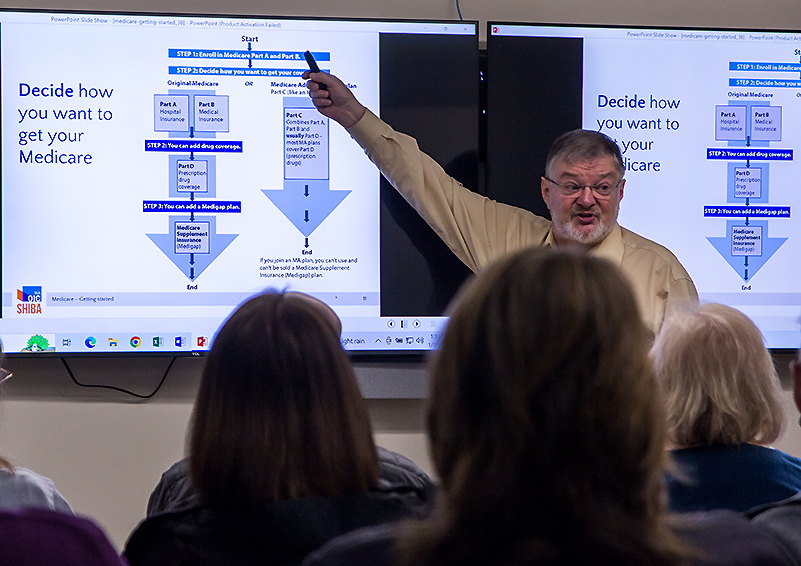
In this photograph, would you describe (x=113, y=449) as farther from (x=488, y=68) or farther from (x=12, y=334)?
(x=488, y=68)

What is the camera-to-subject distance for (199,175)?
273 centimetres

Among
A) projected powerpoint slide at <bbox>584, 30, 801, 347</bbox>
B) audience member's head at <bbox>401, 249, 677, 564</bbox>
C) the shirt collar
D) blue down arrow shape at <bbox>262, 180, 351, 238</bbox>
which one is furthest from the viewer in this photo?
projected powerpoint slide at <bbox>584, 30, 801, 347</bbox>

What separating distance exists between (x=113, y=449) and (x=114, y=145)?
1115 mm

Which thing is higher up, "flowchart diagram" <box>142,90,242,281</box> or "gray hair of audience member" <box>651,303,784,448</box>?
"flowchart diagram" <box>142,90,242,281</box>

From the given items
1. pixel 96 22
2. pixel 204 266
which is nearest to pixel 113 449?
pixel 204 266

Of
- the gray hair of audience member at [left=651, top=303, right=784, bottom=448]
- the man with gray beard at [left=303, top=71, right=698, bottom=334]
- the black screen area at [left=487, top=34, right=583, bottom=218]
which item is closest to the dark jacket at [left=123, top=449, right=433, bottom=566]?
the gray hair of audience member at [left=651, top=303, right=784, bottom=448]

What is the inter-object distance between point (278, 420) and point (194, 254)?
1701 mm

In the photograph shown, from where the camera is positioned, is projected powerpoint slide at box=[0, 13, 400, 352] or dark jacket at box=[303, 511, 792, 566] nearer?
dark jacket at box=[303, 511, 792, 566]

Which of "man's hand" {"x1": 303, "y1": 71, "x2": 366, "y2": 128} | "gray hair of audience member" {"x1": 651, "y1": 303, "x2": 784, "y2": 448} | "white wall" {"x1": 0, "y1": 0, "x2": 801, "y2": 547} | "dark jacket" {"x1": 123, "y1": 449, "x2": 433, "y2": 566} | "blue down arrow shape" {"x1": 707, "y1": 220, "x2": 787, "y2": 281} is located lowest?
"white wall" {"x1": 0, "y1": 0, "x2": 801, "y2": 547}

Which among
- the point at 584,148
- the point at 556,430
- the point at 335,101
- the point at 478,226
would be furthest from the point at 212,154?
the point at 556,430

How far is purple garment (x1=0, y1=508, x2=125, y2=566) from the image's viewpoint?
87 centimetres

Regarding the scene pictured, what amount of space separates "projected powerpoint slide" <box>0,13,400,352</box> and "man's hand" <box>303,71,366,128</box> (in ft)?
0.81

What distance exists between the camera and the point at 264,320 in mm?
1164

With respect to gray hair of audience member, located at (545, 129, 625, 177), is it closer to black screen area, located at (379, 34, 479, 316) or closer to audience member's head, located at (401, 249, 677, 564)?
black screen area, located at (379, 34, 479, 316)
